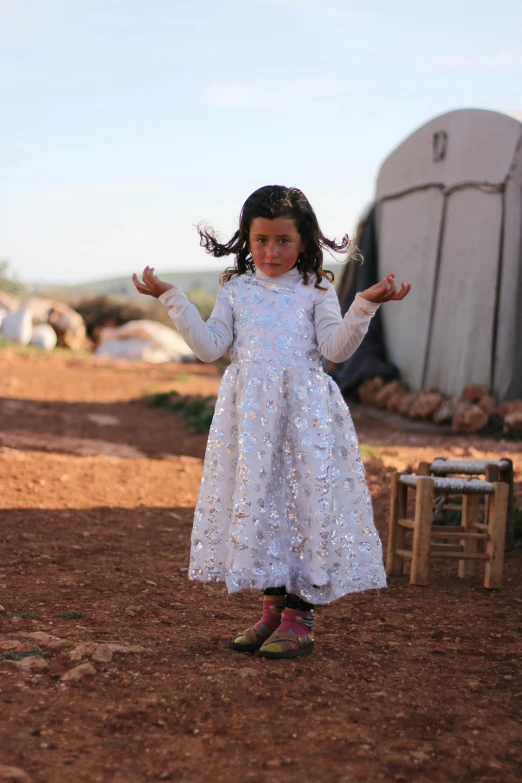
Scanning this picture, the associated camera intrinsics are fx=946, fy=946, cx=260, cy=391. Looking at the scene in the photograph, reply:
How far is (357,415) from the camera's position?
11.6 metres

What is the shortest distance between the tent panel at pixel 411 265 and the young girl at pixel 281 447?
26.8 feet

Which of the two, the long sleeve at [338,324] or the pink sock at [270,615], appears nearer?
the long sleeve at [338,324]

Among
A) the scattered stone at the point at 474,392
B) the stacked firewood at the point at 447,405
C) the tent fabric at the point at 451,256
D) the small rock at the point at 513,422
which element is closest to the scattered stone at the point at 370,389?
the stacked firewood at the point at 447,405

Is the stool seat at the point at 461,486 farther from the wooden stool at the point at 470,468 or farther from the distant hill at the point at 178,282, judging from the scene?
the distant hill at the point at 178,282

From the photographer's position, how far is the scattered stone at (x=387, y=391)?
38.1 feet

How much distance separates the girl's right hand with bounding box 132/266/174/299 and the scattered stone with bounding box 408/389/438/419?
25.7 ft

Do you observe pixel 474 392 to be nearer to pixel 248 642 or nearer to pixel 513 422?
pixel 513 422

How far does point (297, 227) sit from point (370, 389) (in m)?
8.68

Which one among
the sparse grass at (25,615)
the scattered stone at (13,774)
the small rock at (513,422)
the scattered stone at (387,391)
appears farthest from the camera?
the scattered stone at (387,391)

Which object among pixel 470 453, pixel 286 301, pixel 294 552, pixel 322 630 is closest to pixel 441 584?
pixel 322 630

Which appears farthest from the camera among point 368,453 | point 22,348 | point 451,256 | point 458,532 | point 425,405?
point 22,348

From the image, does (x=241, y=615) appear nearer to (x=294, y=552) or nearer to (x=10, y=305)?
(x=294, y=552)

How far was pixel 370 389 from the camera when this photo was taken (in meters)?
12.0

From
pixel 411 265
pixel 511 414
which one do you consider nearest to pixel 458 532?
pixel 511 414
